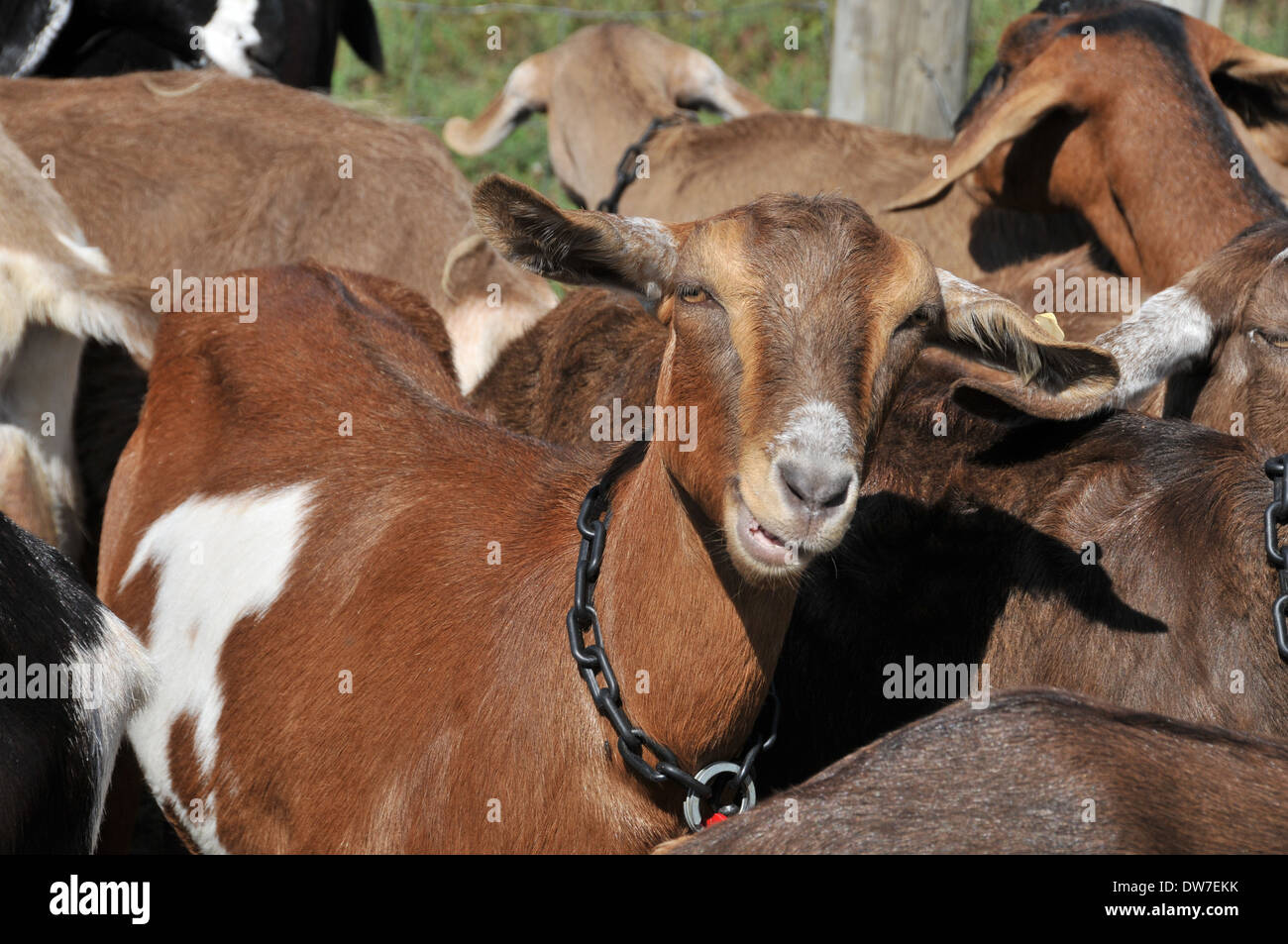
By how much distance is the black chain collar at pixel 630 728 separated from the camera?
8.68ft

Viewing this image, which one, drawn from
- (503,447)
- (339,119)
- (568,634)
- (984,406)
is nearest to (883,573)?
(984,406)

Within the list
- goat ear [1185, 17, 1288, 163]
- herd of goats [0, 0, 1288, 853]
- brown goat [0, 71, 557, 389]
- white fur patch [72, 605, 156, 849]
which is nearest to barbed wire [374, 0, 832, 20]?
brown goat [0, 71, 557, 389]

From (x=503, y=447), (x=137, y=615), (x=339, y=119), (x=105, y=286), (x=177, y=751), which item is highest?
(x=339, y=119)

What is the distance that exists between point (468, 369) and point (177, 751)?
1.96 meters

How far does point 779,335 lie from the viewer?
247 cm

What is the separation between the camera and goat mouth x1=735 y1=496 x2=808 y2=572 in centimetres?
235

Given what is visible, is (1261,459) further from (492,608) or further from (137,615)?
(137,615)

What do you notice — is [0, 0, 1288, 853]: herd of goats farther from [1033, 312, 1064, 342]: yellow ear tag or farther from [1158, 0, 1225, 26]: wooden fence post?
[1158, 0, 1225, 26]: wooden fence post

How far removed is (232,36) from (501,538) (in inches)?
158

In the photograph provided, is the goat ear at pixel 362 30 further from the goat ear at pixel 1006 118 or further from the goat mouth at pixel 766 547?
the goat mouth at pixel 766 547

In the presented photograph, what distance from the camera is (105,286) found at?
3830 mm

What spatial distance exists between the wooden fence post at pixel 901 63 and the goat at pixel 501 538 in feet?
12.0

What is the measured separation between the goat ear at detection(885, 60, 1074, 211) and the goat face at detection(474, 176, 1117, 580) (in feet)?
6.59

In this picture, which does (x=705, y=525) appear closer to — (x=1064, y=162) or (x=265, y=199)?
(x=1064, y=162)
